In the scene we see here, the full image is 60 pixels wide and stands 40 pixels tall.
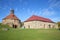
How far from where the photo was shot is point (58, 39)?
24.5ft

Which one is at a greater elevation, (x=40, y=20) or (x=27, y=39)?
(x=40, y=20)

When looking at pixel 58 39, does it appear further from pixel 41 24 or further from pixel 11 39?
pixel 41 24

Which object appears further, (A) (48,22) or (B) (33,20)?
(A) (48,22)

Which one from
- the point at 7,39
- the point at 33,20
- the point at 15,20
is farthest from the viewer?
the point at 15,20

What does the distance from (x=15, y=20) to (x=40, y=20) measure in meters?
4.70

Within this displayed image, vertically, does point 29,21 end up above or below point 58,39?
above

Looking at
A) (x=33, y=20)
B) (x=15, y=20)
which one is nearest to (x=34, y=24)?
(x=33, y=20)

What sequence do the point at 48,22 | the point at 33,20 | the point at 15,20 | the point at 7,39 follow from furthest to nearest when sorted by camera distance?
the point at 15,20 < the point at 48,22 < the point at 33,20 < the point at 7,39

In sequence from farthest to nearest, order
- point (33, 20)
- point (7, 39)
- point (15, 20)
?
point (15, 20), point (33, 20), point (7, 39)

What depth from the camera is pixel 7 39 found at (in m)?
7.06

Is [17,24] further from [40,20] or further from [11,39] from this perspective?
[11,39]

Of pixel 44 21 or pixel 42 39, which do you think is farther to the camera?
pixel 44 21

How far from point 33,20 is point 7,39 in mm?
11461

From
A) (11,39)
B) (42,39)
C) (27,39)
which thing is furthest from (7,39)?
(42,39)
